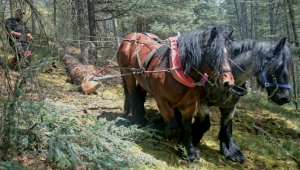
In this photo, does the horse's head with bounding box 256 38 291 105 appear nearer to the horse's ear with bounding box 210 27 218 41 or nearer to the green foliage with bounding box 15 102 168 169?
the horse's ear with bounding box 210 27 218 41

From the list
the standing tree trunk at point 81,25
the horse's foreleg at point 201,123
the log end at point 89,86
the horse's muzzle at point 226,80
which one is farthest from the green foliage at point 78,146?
the standing tree trunk at point 81,25

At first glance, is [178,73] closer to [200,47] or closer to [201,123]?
[200,47]

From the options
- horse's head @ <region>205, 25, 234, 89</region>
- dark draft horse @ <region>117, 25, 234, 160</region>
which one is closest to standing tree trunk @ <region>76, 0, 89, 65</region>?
dark draft horse @ <region>117, 25, 234, 160</region>

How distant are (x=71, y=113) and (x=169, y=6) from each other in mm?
7269

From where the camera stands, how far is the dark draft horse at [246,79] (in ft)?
10.1

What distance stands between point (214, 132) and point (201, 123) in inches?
40.8

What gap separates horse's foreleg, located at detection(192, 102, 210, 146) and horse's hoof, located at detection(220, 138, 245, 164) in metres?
0.39

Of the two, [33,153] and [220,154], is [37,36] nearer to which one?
[33,153]

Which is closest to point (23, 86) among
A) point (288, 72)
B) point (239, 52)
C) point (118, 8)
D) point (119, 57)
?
point (119, 57)

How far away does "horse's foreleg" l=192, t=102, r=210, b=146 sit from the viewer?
3.81 m

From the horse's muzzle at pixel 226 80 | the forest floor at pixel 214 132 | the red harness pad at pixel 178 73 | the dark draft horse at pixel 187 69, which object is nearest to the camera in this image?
the horse's muzzle at pixel 226 80

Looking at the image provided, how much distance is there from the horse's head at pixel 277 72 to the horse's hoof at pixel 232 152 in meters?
1.11

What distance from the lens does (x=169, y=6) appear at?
9.35 metres

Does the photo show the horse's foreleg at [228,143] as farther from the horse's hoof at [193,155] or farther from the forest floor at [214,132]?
the horse's hoof at [193,155]
